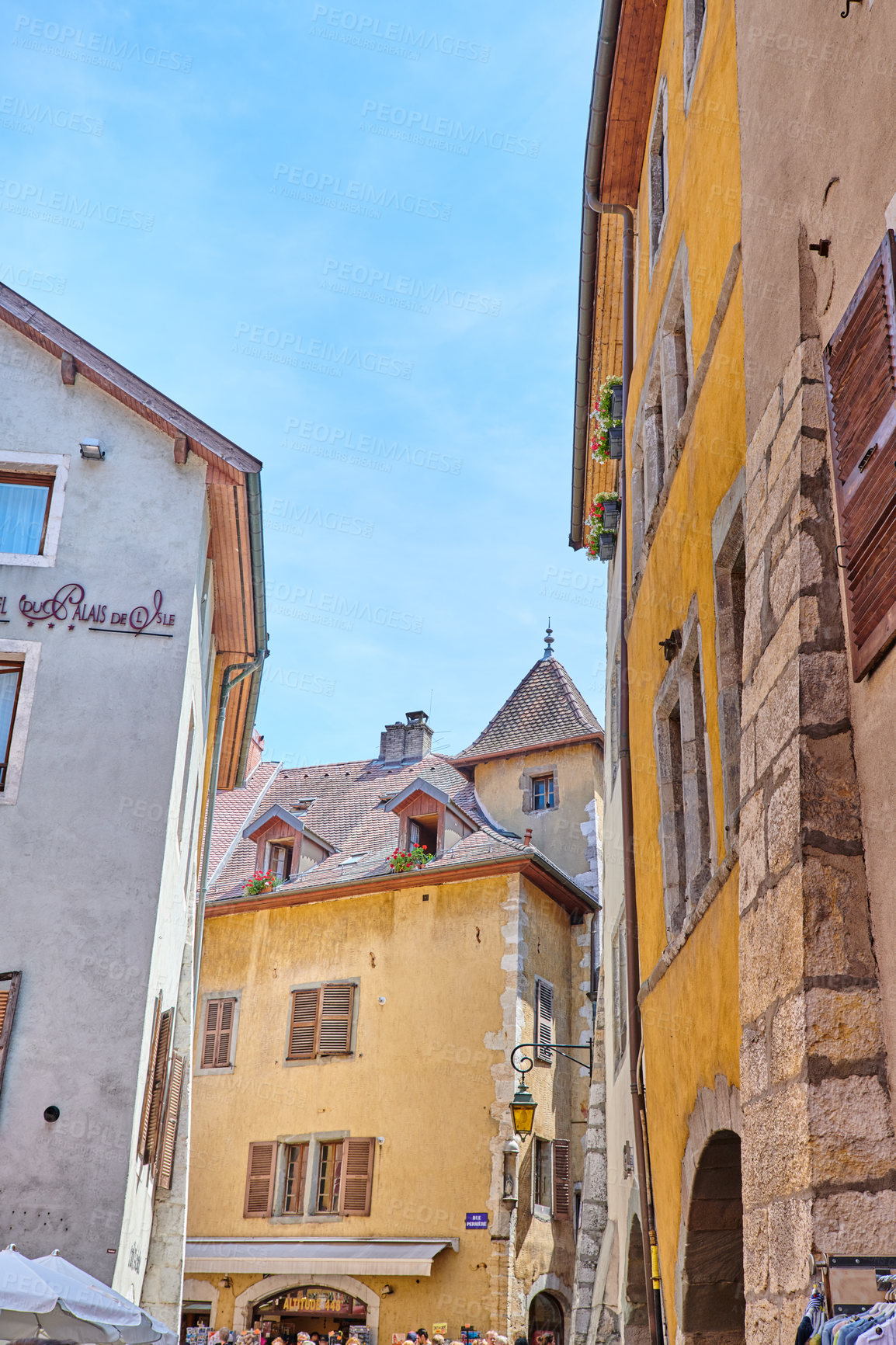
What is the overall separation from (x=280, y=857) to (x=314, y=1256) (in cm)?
766

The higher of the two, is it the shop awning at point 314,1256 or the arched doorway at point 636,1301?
the shop awning at point 314,1256

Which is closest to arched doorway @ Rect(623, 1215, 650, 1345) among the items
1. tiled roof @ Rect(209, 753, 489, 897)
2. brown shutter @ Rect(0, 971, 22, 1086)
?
brown shutter @ Rect(0, 971, 22, 1086)

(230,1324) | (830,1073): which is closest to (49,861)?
(830,1073)

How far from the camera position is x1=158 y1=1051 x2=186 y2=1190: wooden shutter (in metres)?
12.9

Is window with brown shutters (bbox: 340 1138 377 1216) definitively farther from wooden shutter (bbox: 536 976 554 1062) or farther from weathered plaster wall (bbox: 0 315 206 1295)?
weathered plaster wall (bbox: 0 315 206 1295)

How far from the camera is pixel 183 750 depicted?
12234mm

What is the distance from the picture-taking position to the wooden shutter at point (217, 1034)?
22.8 m

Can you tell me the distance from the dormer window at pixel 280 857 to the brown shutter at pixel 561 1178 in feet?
24.1

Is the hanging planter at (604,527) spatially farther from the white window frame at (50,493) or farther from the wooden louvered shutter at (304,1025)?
the wooden louvered shutter at (304,1025)

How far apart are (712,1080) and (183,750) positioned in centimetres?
745

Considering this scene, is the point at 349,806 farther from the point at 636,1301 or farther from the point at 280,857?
the point at 636,1301

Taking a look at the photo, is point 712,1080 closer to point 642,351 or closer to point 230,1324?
point 642,351

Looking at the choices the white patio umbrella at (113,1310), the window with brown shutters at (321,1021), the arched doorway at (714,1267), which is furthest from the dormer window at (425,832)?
the arched doorway at (714,1267)

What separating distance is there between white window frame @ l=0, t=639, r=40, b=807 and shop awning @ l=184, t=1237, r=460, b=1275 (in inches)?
446
